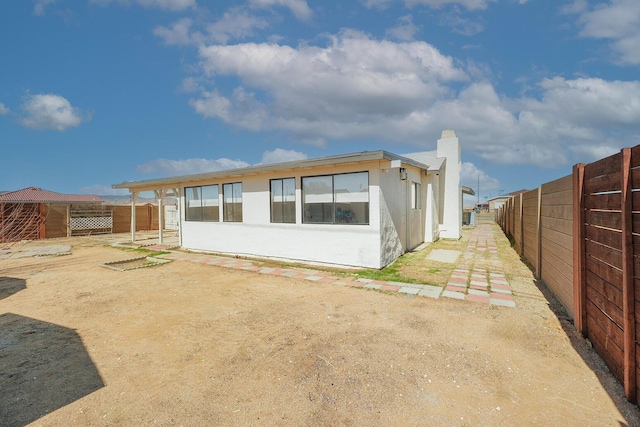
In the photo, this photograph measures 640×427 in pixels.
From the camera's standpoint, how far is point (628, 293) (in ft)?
7.17

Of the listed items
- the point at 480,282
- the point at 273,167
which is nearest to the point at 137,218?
the point at 273,167

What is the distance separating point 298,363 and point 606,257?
3.34m

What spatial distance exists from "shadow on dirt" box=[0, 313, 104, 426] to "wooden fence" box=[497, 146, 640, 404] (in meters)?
4.75

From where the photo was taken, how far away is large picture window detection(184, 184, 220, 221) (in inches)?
414

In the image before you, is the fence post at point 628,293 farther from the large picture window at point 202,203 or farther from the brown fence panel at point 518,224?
the large picture window at point 202,203

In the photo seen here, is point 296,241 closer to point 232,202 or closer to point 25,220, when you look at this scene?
point 232,202

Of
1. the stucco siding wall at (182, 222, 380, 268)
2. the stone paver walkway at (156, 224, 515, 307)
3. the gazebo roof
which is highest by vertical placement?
the gazebo roof

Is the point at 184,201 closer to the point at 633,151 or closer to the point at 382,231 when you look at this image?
the point at 382,231

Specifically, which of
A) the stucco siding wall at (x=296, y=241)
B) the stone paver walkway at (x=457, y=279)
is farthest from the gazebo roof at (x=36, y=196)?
the stone paver walkway at (x=457, y=279)

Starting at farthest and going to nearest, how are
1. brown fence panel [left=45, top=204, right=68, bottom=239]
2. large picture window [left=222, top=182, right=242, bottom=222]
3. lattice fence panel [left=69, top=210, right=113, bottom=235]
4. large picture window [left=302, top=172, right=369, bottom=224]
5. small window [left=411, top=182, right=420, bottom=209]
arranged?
lattice fence panel [left=69, top=210, right=113, bottom=235], brown fence panel [left=45, top=204, right=68, bottom=239], small window [left=411, top=182, right=420, bottom=209], large picture window [left=222, top=182, right=242, bottom=222], large picture window [left=302, top=172, right=369, bottom=224]

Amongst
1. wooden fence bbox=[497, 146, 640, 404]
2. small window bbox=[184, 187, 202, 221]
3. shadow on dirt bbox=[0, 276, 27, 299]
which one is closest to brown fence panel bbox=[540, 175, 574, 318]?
wooden fence bbox=[497, 146, 640, 404]

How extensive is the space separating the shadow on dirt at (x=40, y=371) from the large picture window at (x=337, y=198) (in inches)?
219

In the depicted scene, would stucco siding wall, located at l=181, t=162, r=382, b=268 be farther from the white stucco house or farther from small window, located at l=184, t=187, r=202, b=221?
small window, located at l=184, t=187, r=202, b=221

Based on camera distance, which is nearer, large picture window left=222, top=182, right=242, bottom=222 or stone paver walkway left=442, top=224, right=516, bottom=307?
stone paver walkway left=442, top=224, right=516, bottom=307
